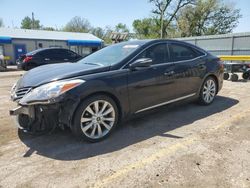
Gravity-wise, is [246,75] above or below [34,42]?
below

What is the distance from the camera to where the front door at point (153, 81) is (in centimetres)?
385

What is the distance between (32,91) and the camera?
325 centimetres

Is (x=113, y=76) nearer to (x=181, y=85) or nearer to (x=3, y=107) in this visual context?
(x=181, y=85)

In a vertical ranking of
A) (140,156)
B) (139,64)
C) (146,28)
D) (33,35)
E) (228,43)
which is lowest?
(140,156)

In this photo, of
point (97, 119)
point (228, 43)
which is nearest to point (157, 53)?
point (97, 119)

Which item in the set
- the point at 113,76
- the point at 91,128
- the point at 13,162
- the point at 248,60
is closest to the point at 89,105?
the point at 91,128

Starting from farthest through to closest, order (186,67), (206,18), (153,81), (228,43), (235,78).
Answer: (206,18), (228,43), (235,78), (186,67), (153,81)

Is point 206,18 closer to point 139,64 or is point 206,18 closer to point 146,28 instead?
point 146,28

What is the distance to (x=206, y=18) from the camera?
128ft

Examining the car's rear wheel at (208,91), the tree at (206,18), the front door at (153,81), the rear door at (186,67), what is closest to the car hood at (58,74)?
the front door at (153,81)

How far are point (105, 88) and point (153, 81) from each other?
1024 millimetres

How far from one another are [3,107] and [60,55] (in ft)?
23.6

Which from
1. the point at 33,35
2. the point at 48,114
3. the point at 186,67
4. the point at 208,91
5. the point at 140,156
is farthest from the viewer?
the point at 33,35

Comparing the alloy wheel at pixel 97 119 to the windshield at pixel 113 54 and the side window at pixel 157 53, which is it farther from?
the side window at pixel 157 53
